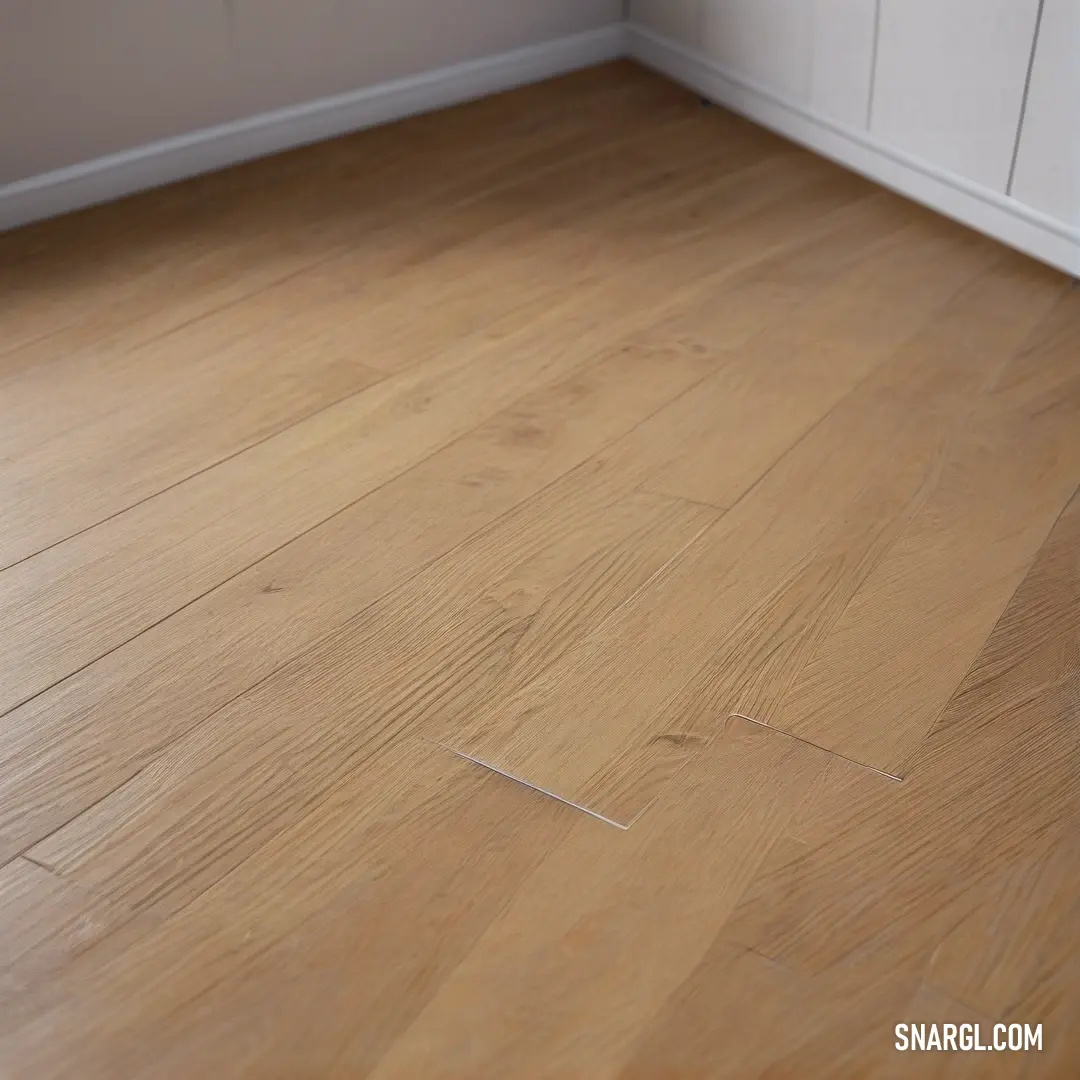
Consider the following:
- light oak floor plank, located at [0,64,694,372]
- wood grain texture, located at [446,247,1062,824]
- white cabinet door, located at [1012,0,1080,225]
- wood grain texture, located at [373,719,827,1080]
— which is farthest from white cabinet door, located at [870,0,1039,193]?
wood grain texture, located at [373,719,827,1080]

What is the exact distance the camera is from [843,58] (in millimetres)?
2449

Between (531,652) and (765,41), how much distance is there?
1.79 metres

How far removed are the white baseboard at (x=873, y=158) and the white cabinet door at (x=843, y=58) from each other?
3 cm

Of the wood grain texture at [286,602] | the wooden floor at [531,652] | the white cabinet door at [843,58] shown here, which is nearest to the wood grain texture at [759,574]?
the wooden floor at [531,652]

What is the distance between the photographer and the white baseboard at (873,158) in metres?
2.13

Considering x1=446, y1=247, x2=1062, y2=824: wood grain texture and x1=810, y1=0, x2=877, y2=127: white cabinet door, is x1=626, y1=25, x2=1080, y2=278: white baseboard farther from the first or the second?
x1=446, y1=247, x2=1062, y2=824: wood grain texture

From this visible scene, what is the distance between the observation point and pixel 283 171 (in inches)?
94.0

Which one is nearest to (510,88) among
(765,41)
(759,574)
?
(765,41)

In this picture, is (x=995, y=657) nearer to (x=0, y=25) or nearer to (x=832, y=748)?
(x=832, y=748)

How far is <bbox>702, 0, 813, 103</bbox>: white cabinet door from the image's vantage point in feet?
8.34

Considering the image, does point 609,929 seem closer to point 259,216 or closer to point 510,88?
point 259,216

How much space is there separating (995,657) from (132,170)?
1.63 meters

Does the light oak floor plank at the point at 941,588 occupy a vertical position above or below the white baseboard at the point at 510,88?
A: below

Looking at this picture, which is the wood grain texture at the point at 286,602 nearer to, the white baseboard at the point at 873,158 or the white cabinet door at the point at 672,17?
the white baseboard at the point at 873,158
